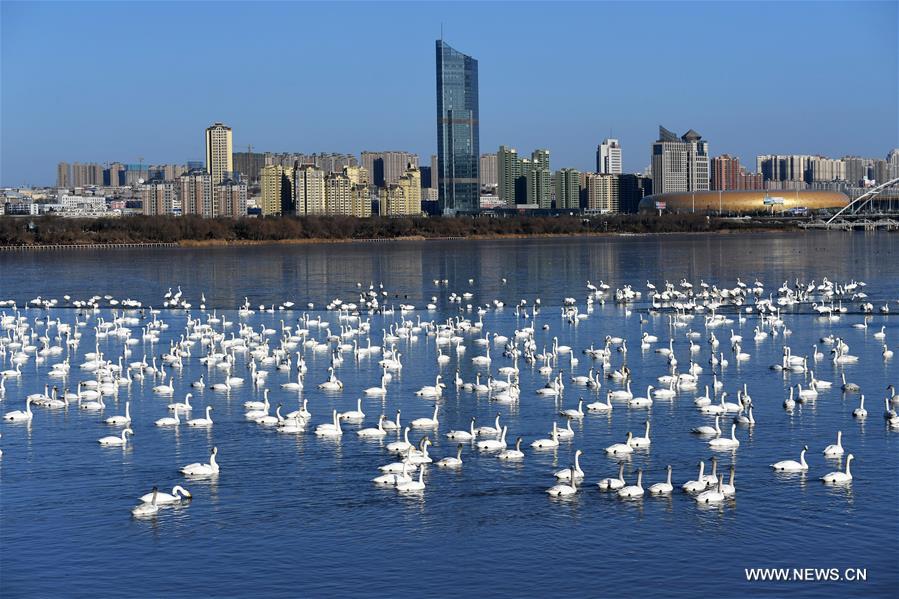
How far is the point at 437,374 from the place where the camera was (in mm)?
34562

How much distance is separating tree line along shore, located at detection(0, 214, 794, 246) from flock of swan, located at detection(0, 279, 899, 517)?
296 feet

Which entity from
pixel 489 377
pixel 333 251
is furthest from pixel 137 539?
pixel 333 251

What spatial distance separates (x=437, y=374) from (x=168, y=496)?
45.5ft

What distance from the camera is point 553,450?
2452 centimetres

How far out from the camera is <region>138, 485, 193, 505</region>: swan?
21.0m

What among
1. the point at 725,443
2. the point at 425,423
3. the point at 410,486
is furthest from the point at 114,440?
the point at 725,443

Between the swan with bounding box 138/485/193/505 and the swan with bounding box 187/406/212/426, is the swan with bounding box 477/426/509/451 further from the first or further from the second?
the swan with bounding box 187/406/212/426

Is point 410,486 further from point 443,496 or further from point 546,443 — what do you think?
point 546,443

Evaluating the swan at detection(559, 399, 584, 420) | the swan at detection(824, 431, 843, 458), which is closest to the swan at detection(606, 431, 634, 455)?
the swan at detection(559, 399, 584, 420)

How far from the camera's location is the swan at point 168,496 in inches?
829

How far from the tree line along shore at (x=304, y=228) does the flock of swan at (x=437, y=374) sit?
296 feet

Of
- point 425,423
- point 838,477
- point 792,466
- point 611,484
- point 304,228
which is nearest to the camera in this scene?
point 611,484

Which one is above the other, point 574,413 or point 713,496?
point 574,413

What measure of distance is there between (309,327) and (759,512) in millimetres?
26985
